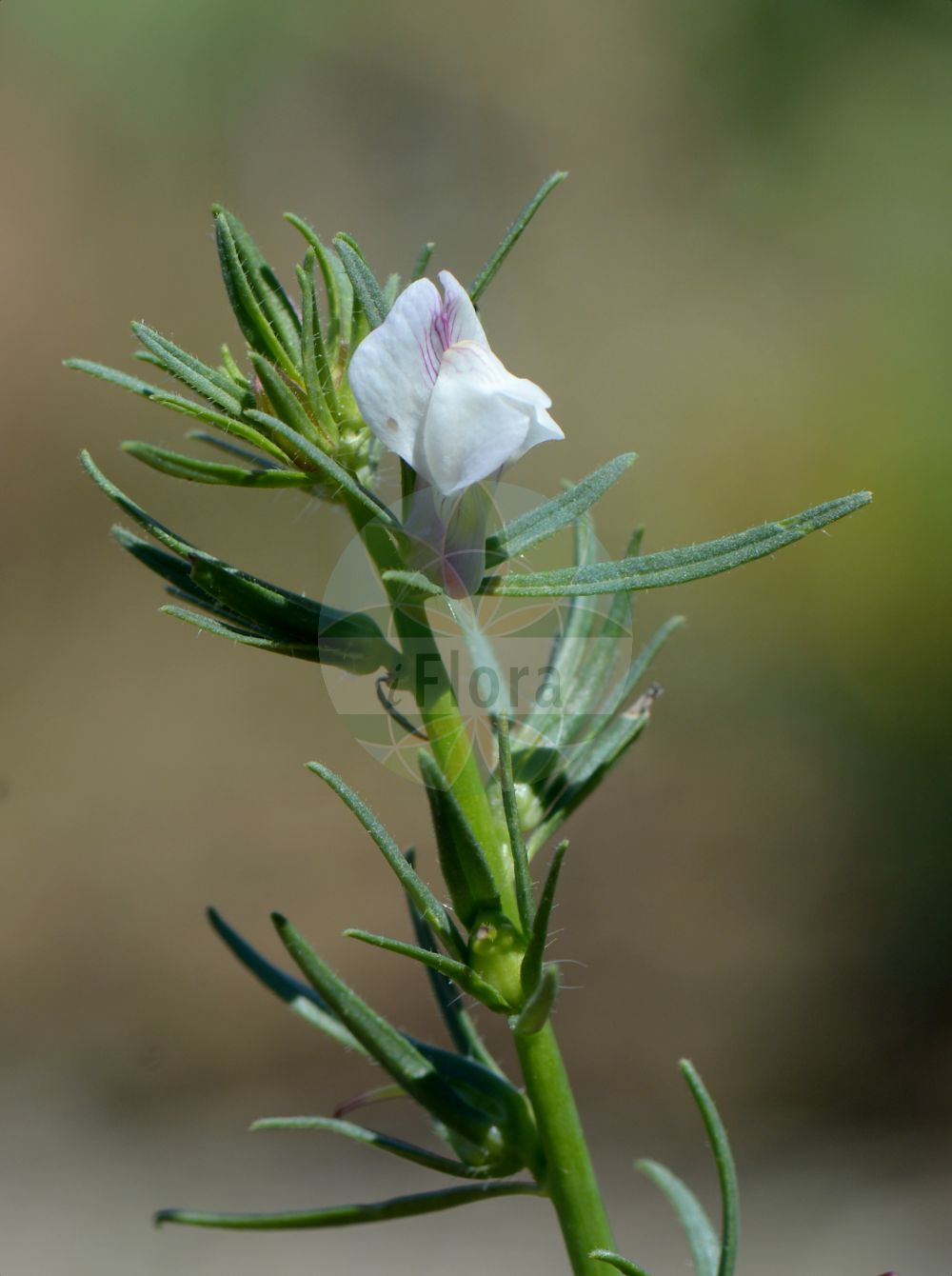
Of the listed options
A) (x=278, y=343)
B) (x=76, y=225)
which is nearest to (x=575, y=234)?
(x=76, y=225)

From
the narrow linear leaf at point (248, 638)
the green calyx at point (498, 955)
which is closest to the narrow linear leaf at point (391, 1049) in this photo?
the green calyx at point (498, 955)

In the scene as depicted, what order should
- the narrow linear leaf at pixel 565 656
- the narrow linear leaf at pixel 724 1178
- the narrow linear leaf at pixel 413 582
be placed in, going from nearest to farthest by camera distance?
the narrow linear leaf at pixel 413 582 < the narrow linear leaf at pixel 724 1178 < the narrow linear leaf at pixel 565 656

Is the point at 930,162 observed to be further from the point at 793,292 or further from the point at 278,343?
the point at 278,343

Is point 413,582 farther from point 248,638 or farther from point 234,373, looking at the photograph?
point 234,373

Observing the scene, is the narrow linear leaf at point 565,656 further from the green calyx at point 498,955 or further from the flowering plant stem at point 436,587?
the green calyx at point 498,955

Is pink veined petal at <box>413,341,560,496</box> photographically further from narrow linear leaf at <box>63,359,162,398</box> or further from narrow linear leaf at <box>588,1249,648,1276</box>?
narrow linear leaf at <box>588,1249,648,1276</box>

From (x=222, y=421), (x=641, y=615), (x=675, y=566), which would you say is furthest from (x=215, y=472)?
(x=641, y=615)
